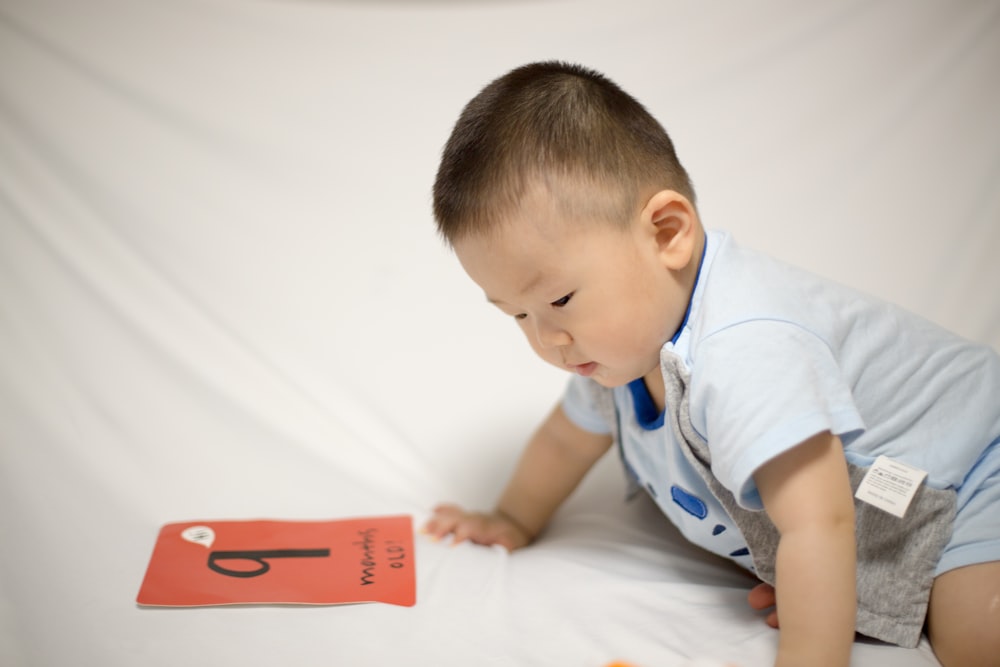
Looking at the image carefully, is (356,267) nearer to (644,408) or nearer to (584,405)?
(584,405)

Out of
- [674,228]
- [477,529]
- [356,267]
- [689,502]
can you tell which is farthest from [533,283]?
[356,267]

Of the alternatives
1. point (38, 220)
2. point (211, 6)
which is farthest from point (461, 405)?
point (211, 6)

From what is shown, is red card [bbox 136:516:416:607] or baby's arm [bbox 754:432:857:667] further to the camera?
red card [bbox 136:516:416:607]

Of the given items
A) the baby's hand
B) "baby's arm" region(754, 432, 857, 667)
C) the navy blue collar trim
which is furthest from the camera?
the baby's hand

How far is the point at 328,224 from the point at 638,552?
2.43ft

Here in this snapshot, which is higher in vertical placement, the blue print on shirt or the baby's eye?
the baby's eye

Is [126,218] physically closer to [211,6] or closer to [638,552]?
[211,6]

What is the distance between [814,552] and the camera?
0.76m

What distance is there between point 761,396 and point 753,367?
28 mm

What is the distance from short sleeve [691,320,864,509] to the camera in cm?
77

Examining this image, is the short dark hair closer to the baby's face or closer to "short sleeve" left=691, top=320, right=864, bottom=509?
A: the baby's face

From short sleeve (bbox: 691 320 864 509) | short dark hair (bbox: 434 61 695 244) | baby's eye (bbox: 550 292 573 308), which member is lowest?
short sleeve (bbox: 691 320 864 509)

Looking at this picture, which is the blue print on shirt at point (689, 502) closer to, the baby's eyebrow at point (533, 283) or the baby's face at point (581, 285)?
the baby's face at point (581, 285)

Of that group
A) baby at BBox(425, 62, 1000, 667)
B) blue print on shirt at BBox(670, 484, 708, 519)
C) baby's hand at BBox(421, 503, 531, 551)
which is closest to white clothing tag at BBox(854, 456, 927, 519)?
baby at BBox(425, 62, 1000, 667)
